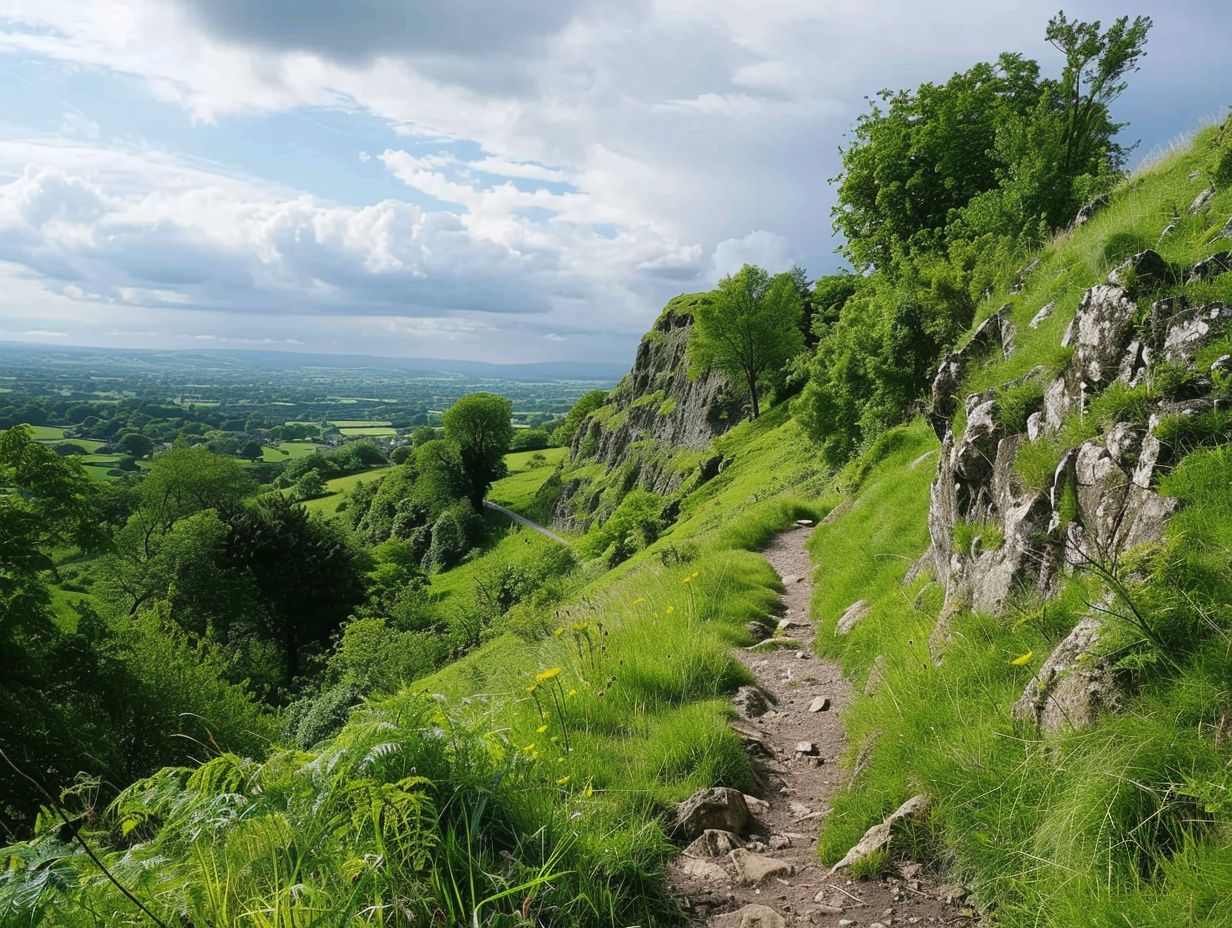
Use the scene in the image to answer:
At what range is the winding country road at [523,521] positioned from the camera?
83750 mm

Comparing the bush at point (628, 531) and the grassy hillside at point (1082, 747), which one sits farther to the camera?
the bush at point (628, 531)

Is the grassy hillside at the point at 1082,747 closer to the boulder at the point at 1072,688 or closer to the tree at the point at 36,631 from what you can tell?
the boulder at the point at 1072,688

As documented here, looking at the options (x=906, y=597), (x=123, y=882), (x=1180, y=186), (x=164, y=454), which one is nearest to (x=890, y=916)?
(x=123, y=882)

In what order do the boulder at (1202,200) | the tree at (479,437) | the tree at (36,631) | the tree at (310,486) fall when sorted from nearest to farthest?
the boulder at (1202,200) → the tree at (36,631) → the tree at (479,437) → the tree at (310,486)

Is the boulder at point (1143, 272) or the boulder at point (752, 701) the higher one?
the boulder at point (1143, 272)

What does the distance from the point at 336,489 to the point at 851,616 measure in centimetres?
12853

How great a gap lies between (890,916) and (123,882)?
410 centimetres

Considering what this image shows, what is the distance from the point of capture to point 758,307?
222 ft

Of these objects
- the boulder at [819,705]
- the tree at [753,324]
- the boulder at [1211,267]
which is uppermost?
the tree at [753,324]

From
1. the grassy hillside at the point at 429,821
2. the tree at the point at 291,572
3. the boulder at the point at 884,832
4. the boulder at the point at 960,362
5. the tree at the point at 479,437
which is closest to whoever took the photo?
the grassy hillside at the point at 429,821

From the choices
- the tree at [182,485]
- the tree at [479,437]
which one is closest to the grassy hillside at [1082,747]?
the tree at [182,485]

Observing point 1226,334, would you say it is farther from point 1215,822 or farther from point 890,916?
point 890,916

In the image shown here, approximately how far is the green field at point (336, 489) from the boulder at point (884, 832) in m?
113

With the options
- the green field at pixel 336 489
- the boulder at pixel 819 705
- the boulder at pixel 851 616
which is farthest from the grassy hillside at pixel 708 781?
the green field at pixel 336 489
